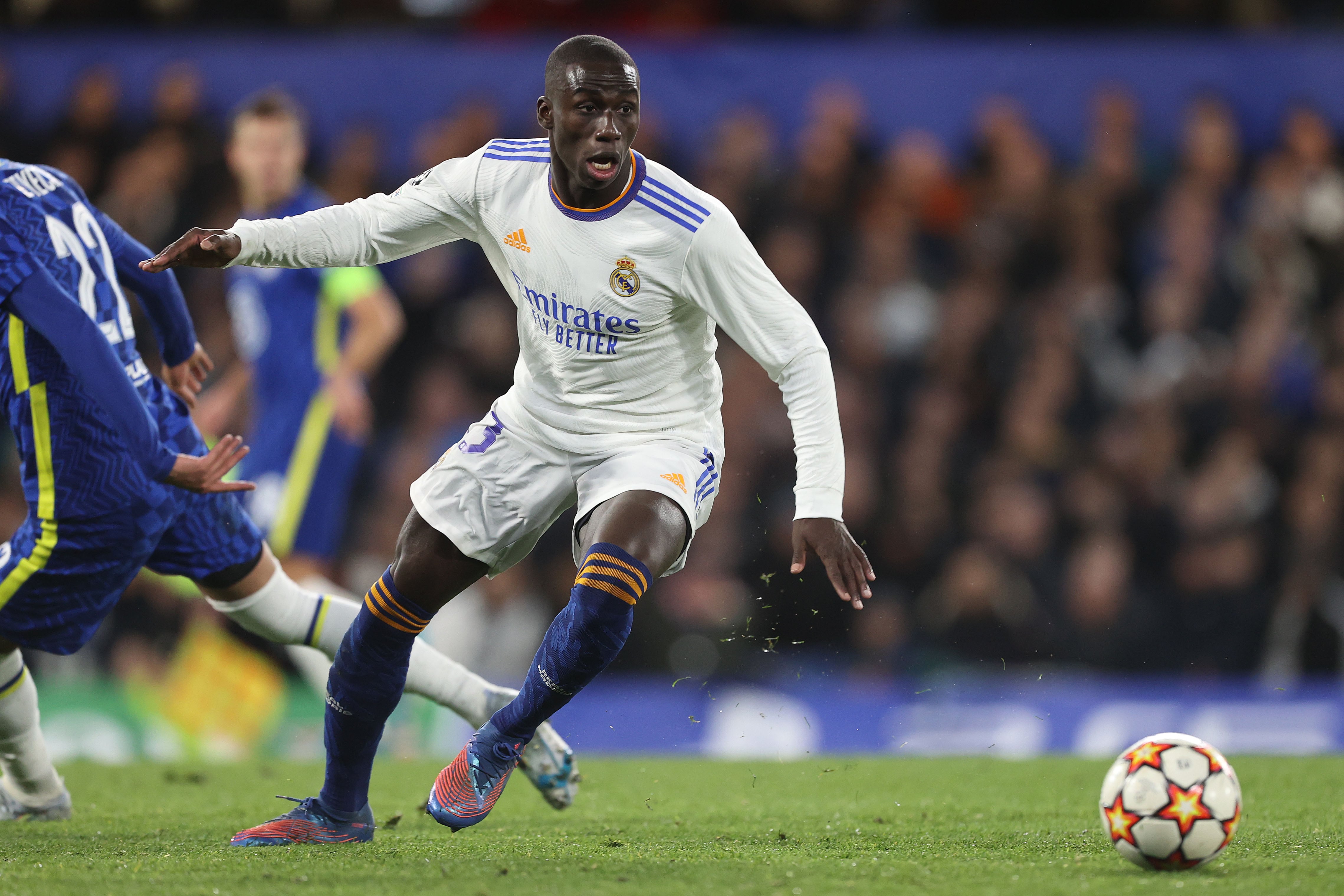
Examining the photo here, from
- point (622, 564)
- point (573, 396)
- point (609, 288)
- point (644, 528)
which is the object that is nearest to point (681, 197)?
point (609, 288)

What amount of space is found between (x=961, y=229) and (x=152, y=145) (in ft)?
18.3

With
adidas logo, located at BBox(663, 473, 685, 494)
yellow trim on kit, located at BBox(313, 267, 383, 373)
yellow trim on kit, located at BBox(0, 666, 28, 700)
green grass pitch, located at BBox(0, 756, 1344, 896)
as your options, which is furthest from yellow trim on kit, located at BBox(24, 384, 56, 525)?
yellow trim on kit, located at BBox(313, 267, 383, 373)

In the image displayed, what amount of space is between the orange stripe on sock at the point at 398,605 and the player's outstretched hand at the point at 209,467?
46 cm

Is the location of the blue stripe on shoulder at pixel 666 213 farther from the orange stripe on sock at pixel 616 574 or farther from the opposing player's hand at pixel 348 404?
the opposing player's hand at pixel 348 404

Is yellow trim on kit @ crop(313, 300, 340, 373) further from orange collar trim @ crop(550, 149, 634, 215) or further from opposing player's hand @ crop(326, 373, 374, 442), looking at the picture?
orange collar trim @ crop(550, 149, 634, 215)

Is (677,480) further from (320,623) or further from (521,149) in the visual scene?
(320,623)

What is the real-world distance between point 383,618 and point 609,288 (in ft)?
3.73

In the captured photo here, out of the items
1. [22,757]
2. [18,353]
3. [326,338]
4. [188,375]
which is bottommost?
[22,757]

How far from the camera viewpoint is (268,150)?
24.9ft

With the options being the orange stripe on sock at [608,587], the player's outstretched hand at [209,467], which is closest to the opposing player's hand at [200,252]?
the player's outstretched hand at [209,467]

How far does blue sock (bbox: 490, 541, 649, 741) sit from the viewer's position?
3969 mm

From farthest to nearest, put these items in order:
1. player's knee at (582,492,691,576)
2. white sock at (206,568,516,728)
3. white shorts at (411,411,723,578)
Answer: white sock at (206,568,516,728) → white shorts at (411,411,723,578) → player's knee at (582,492,691,576)

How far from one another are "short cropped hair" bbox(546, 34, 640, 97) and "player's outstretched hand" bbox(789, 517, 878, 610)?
4.32 feet

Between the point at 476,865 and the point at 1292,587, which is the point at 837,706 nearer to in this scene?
the point at 1292,587
